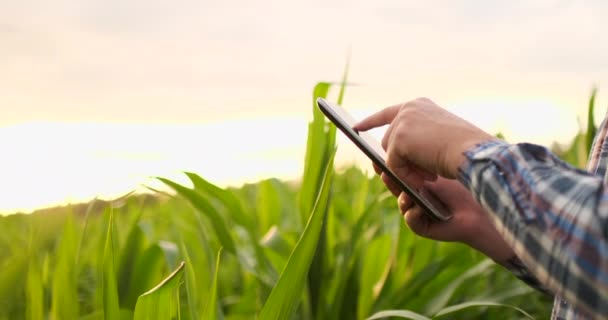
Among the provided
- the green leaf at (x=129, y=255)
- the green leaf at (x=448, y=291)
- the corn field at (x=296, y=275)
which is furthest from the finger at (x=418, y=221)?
the green leaf at (x=129, y=255)

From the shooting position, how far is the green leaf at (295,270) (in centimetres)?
73

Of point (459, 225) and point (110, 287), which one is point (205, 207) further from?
point (459, 225)

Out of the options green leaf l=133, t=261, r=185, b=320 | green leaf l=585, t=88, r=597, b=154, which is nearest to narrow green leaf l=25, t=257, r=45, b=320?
green leaf l=133, t=261, r=185, b=320

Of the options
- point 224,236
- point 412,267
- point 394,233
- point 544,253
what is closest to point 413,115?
point 544,253

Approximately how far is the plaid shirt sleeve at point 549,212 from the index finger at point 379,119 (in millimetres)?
179

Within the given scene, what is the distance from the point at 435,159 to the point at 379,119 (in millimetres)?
151

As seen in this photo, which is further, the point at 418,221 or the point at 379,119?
the point at 418,221

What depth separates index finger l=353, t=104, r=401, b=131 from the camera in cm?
76

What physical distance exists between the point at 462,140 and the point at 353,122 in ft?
0.74

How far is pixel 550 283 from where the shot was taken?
533 millimetres

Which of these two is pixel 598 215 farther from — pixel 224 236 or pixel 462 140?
pixel 224 236

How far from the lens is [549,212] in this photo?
0.53m

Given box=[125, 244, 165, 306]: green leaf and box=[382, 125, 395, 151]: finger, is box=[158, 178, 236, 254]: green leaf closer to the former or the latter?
box=[125, 244, 165, 306]: green leaf

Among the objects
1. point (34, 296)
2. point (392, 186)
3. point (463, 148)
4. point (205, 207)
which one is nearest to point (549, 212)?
point (463, 148)
